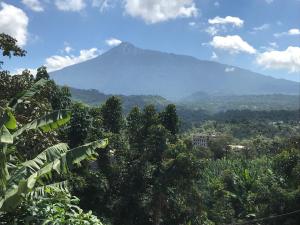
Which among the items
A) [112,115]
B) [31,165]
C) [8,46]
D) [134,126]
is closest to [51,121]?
[31,165]

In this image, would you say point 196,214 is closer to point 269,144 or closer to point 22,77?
point 22,77

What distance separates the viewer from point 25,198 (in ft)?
18.6

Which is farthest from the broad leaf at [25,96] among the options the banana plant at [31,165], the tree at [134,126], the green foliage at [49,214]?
the tree at [134,126]

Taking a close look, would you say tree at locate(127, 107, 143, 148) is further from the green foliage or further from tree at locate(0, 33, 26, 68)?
the green foliage

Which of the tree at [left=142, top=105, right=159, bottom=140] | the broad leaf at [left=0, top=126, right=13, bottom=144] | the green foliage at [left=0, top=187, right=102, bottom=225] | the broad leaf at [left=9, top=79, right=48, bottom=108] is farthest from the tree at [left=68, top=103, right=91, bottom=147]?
the green foliage at [left=0, top=187, right=102, bottom=225]

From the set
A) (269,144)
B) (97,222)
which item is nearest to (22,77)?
(97,222)

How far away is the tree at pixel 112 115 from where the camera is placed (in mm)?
24000

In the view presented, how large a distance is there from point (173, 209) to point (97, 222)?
1665 cm

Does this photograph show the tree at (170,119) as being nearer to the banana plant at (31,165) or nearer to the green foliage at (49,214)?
the banana plant at (31,165)

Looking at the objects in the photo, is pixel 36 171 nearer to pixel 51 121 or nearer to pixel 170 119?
pixel 51 121

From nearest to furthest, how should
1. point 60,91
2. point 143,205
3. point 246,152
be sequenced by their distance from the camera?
point 143,205 → point 60,91 → point 246,152

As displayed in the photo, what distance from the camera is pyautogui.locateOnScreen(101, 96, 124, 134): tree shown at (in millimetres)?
24000

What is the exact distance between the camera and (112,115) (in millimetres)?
24141

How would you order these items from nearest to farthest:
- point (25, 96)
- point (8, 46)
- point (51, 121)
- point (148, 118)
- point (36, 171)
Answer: point (36, 171), point (51, 121), point (25, 96), point (8, 46), point (148, 118)
